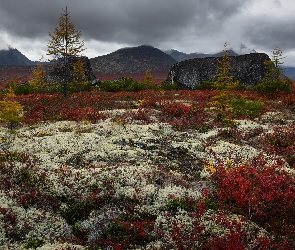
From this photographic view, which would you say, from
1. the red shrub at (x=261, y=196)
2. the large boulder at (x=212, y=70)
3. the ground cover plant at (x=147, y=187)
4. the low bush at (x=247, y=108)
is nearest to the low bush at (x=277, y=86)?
the low bush at (x=247, y=108)

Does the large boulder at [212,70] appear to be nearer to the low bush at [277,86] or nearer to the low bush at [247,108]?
the low bush at [277,86]

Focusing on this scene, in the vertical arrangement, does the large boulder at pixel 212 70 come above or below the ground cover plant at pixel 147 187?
above

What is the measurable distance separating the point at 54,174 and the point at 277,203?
29.6 ft

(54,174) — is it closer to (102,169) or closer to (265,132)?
(102,169)

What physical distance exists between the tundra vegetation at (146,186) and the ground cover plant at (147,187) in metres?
0.04

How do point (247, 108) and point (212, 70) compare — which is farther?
point (212, 70)

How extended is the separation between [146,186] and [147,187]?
79 millimetres

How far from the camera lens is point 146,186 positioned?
11.0m

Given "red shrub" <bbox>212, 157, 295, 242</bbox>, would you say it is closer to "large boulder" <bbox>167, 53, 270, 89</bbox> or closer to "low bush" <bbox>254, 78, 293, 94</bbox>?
"low bush" <bbox>254, 78, 293, 94</bbox>

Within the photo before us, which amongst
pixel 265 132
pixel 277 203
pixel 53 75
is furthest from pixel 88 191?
pixel 53 75

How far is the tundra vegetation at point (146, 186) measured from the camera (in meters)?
8.42

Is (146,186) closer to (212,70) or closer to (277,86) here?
(277,86)

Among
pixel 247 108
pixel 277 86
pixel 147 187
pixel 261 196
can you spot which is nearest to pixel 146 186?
pixel 147 187

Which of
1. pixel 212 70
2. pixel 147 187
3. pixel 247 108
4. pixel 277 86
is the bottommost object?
pixel 147 187
